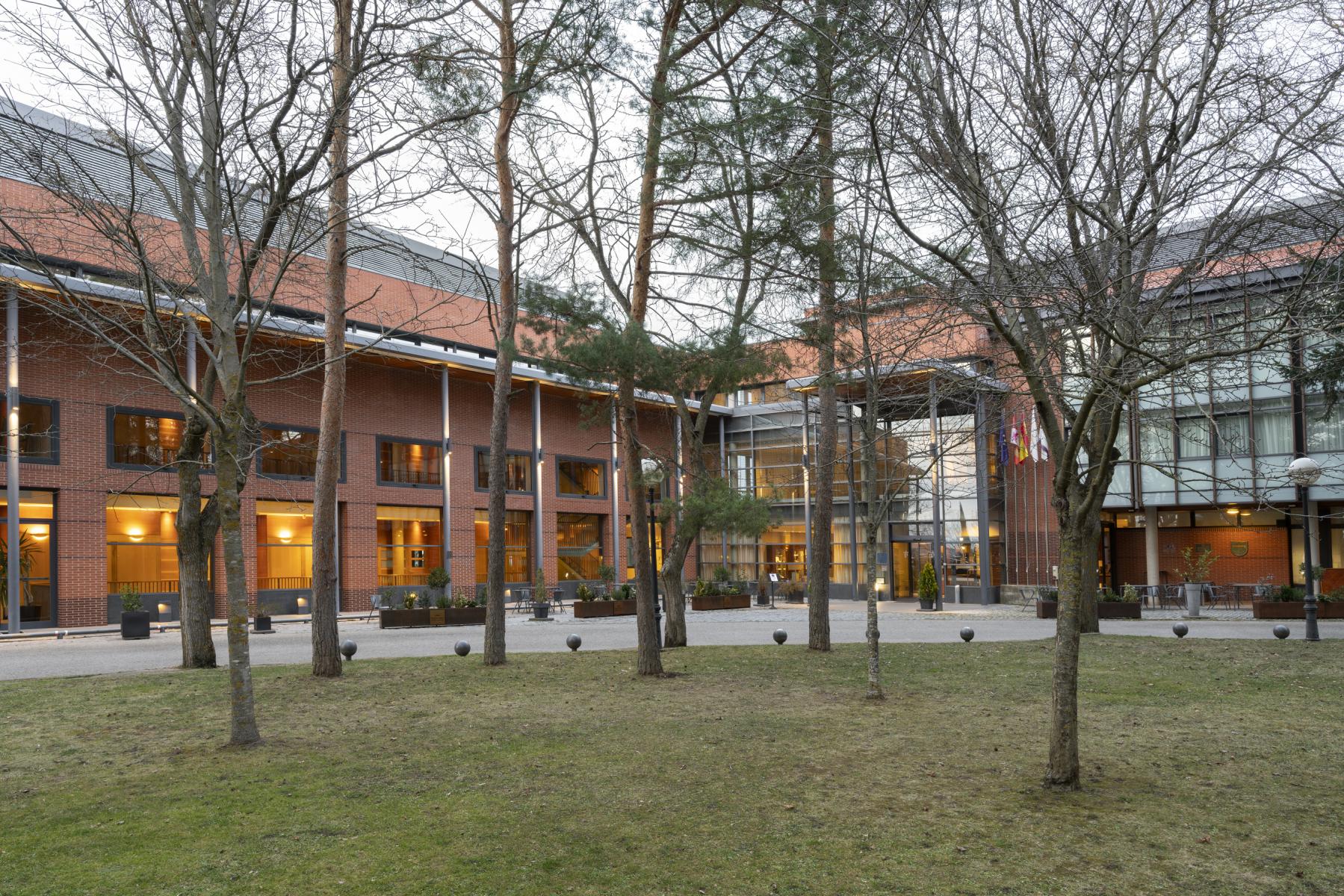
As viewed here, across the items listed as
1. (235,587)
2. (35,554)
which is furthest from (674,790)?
(35,554)

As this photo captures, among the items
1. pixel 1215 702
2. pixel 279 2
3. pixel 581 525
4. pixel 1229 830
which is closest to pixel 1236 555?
pixel 581 525

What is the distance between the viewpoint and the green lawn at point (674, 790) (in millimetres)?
6273

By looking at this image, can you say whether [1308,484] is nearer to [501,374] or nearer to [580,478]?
[501,374]

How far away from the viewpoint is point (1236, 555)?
4019cm

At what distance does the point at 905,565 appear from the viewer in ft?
153

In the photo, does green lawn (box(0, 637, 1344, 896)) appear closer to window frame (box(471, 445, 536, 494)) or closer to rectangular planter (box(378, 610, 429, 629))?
rectangular planter (box(378, 610, 429, 629))

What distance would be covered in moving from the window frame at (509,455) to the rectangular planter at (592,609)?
10.6 m

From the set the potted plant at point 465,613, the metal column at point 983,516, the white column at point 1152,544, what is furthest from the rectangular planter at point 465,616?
→ the white column at point 1152,544

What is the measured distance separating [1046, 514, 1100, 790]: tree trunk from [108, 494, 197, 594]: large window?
30282 mm

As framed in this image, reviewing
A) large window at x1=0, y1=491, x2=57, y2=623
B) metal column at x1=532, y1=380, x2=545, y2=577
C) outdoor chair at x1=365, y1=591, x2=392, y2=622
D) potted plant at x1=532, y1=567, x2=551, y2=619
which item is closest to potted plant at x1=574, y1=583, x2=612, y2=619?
potted plant at x1=532, y1=567, x2=551, y2=619

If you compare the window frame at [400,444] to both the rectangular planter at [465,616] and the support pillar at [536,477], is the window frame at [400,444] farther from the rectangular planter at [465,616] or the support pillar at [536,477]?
the rectangular planter at [465,616]

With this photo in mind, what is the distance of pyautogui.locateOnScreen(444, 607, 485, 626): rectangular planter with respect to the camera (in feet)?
100.0

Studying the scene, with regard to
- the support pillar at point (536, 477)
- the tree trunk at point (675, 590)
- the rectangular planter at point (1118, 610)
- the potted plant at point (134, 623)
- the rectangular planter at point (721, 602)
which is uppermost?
the support pillar at point (536, 477)

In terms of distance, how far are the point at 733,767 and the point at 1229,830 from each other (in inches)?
156
